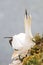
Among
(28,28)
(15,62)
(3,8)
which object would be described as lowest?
(15,62)

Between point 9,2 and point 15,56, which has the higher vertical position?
point 9,2

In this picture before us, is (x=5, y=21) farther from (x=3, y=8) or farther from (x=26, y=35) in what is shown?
(x=26, y=35)

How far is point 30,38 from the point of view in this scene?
33.3 inches

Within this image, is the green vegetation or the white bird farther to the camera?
the white bird

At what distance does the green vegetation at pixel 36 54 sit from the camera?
706mm

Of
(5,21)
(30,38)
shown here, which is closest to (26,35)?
(30,38)

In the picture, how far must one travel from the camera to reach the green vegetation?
706mm

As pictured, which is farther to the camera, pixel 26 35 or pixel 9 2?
pixel 9 2

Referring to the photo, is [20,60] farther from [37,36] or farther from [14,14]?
[14,14]

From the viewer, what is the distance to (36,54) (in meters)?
0.74

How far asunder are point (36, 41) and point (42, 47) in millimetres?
71

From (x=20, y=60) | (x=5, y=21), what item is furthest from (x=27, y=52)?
(x=5, y=21)

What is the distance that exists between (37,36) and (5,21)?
42.2 inches

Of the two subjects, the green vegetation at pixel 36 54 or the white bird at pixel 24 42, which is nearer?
the green vegetation at pixel 36 54
